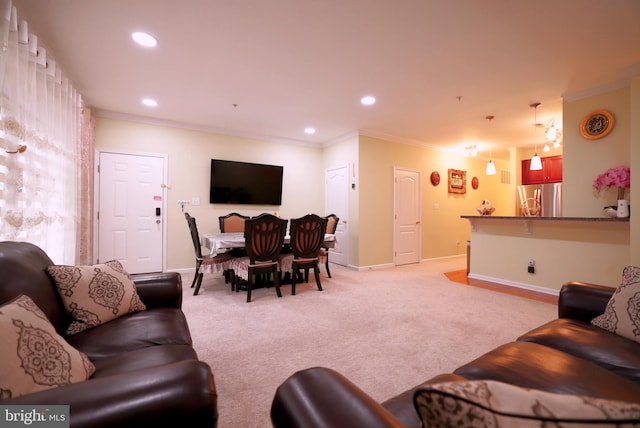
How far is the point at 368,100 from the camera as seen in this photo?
378 centimetres

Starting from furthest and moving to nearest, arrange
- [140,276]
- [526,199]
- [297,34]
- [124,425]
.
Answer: [526,199], [297,34], [140,276], [124,425]

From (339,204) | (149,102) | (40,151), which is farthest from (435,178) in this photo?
(40,151)

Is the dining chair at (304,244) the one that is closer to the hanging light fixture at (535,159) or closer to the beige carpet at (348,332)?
the beige carpet at (348,332)

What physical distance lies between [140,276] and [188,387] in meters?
1.52

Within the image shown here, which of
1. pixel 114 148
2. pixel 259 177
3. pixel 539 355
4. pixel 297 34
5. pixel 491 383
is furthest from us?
pixel 259 177

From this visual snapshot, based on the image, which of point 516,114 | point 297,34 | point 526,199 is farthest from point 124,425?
point 526,199

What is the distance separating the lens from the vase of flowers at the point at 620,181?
3059mm

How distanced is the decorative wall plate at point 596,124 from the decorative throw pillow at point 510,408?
15.3ft

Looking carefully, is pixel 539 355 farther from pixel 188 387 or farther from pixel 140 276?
pixel 140 276

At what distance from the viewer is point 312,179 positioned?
5961mm

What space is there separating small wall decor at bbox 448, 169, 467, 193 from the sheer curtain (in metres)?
6.72

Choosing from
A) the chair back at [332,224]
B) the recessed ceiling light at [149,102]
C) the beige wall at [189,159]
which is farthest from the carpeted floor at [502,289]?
the recessed ceiling light at [149,102]

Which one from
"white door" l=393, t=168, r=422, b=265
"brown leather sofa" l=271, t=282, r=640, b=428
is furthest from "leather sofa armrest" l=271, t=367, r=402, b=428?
"white door" l=393, t=168, r=422, b=265

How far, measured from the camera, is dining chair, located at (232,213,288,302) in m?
3.15
